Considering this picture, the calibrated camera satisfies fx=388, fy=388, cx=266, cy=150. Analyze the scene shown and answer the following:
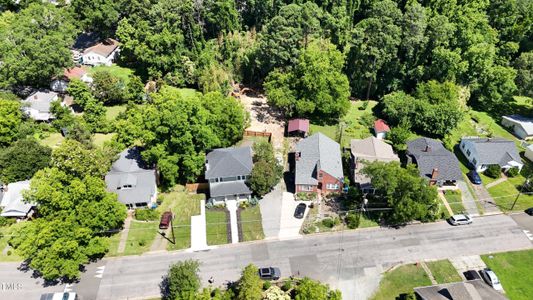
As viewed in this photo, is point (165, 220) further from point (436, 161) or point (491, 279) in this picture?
point (436, 161)

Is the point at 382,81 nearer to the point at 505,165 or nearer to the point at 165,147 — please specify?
the point at 505,165

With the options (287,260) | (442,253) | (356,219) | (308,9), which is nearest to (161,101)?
(287,260)

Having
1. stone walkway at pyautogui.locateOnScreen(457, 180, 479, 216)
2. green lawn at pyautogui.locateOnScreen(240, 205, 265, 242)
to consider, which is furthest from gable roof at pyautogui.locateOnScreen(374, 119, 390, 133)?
green lawn at pyautogui.locateOnScreen(240, 205, 265, 242)

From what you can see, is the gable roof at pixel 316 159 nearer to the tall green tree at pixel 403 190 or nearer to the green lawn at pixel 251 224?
the tall green tree at pixel 403 190

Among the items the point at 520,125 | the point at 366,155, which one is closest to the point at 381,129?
the point at 366,155

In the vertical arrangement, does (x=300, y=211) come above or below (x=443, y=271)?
above

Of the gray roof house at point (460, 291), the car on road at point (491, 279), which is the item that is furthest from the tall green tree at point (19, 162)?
the car on road at point (491, 279)
